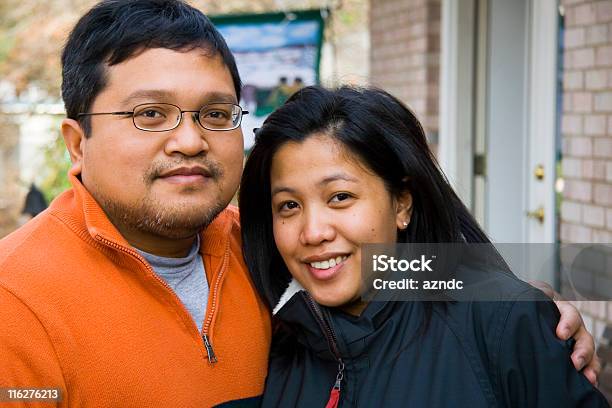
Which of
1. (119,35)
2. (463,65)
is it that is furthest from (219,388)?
(463,65)

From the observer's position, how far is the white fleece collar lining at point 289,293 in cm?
227

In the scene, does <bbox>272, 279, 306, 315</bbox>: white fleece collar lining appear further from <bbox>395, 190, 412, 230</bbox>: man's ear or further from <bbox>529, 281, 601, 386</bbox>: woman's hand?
<bbox>529, 281, 601, 386</bbox>: woman's hand

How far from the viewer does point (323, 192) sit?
216 cm

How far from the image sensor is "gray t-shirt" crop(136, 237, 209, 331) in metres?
2.27

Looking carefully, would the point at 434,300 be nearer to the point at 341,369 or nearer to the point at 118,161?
the point at 341,369

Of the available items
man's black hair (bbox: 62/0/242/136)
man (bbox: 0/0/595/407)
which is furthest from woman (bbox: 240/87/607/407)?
man's black hair (bbox: 62/0/242/136)

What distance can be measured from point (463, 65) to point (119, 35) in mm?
4141

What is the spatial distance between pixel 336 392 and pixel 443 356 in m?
0.28

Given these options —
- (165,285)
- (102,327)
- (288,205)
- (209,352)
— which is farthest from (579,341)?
(102,327)

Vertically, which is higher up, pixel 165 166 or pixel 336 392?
pixel 165 166

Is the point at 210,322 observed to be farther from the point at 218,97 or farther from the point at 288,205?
the point at 218,97

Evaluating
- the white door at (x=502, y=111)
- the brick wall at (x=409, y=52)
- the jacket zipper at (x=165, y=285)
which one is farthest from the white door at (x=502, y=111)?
the jacket zipper at (x=165, y=285)

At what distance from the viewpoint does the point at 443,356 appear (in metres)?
1.99

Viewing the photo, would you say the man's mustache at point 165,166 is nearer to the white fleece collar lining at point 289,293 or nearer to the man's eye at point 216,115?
the man's eye at point 216,115
